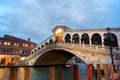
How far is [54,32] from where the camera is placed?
30.3 m

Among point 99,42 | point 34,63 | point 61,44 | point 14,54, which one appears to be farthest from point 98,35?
point 14,54

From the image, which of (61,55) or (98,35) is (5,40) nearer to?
(61,55)

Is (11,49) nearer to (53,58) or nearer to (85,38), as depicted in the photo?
(53,58)

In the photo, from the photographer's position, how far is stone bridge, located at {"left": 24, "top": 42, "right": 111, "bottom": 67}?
1540 cm

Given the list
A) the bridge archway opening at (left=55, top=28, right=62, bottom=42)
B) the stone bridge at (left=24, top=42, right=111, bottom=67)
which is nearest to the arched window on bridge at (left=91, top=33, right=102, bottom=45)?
the stone bridge at (left=24, top=42, right=111, bottom=67)

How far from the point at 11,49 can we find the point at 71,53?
20.8 meters

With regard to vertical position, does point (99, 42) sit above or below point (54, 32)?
below

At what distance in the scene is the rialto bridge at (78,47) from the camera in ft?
51.6

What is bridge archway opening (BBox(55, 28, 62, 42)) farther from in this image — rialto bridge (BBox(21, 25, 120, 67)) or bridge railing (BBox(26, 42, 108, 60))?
bridge railing (BBox(26, 42, 108, 60))

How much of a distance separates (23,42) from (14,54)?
454 centimetres

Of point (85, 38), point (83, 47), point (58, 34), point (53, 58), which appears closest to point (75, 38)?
→ point (85, 38)

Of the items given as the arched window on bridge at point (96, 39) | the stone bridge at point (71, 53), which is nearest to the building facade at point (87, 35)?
the arched window on bridge at point (96, 39)

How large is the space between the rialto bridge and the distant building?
9547mm

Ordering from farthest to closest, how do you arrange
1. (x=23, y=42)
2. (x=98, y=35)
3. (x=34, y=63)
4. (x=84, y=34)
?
1. (x=23, y=42)
2. (x=34, y=63)
3. (x=84, y=34)
4. (x=98, y=35)
